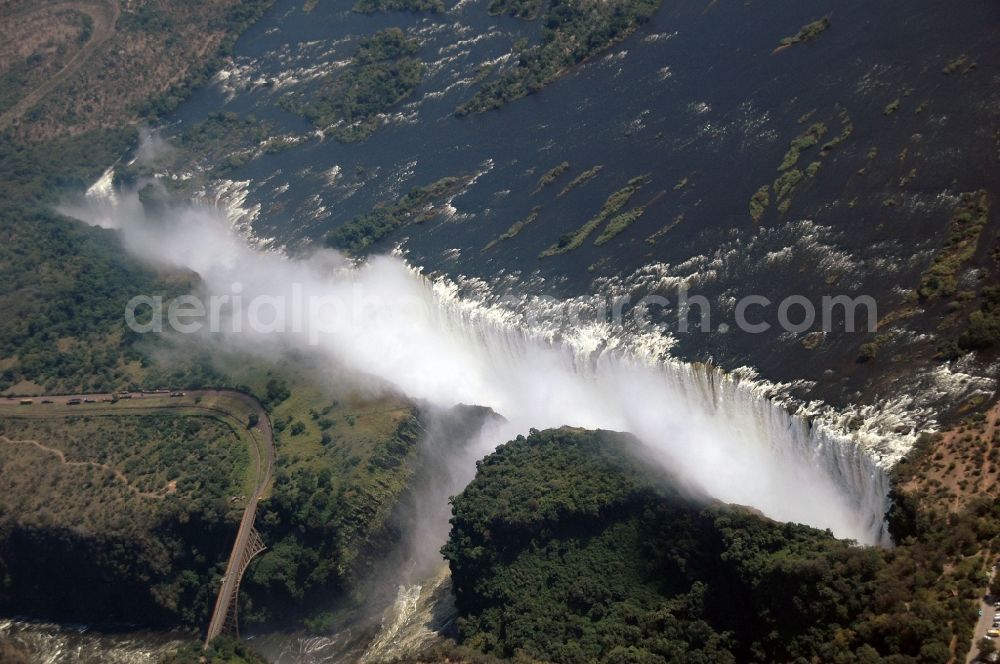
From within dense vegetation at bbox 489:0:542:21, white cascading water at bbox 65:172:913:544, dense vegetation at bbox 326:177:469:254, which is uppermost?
dense vegetation at bbox 489:0:542:21

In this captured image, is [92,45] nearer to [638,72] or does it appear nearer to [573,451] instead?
[638,72]

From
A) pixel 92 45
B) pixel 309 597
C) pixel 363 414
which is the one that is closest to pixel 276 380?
pixel 363 414

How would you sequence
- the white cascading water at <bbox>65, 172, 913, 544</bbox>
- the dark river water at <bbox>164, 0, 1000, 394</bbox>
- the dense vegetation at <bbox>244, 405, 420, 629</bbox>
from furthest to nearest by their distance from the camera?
the dense vegetation at <bbox>244, 405, 420, 629</bbox>
the dark river water at <bbox>164, 0, 1000, 394</bbox>
the white cascading water at <bbox>65, 172, 913, 544</bbox>

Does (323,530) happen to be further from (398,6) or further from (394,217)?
(398,6)

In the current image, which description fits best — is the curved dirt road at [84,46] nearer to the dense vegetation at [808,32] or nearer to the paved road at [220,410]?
the paved road at [220,410]

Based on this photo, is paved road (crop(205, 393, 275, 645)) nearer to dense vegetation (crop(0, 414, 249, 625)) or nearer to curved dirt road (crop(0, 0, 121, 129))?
dense vegetation (crop(0, 414, 249, 625))

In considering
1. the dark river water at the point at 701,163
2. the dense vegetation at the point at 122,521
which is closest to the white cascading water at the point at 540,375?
the dark river water at the point at 701,163

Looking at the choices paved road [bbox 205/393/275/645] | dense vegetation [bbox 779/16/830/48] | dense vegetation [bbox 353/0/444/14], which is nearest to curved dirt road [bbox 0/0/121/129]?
dense vegetation [bbox 353/0/444/14]
